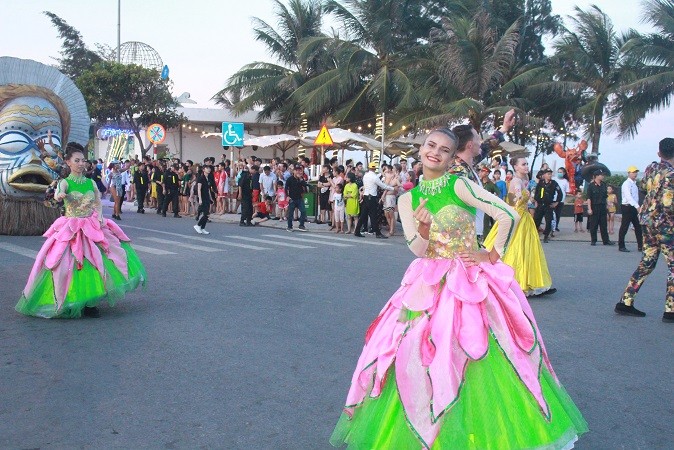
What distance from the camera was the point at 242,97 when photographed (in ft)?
127

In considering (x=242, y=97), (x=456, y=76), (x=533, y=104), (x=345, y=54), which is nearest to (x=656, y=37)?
(x=533, y=104)

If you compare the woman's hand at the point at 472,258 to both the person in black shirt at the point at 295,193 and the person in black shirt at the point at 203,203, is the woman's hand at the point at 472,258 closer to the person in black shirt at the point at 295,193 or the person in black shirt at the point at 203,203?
the person in black shirt at the point at 203,203

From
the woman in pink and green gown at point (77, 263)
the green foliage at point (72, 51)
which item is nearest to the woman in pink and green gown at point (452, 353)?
the woman in pink and green gown at point (77, 263)

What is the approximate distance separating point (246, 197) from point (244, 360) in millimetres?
14864

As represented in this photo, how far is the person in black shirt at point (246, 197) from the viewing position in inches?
787

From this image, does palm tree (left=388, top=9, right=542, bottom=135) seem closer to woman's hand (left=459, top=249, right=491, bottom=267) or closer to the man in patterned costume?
the man in patterned costume

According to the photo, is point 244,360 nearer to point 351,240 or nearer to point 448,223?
point 448,223

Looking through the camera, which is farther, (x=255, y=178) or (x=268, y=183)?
(x=268, y=183)

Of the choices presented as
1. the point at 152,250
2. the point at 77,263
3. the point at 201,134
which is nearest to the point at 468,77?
the point at 201,134

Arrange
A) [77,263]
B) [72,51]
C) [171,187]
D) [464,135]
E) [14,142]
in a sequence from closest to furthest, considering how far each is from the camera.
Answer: [464,135], [77,263], [14,142], [171,187], [72,51]

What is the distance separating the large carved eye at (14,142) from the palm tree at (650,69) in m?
22.5

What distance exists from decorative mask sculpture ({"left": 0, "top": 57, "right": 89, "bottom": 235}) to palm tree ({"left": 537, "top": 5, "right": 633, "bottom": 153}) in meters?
21.4

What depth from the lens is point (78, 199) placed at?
752 centimetres

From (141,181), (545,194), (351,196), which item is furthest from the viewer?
(141,181)
